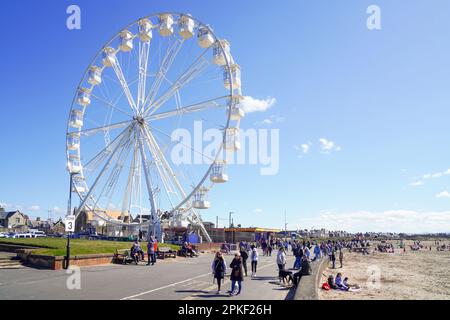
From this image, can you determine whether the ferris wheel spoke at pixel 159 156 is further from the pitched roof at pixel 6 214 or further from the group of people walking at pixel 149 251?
the pitched roof at pixel 6 214

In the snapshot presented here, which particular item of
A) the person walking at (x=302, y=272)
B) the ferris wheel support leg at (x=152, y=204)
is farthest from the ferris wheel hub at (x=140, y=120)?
the person walking at (x=302, y=272)

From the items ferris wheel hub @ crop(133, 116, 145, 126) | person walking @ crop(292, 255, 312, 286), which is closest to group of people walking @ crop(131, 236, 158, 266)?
person walking @ crop(292, 255, 312, 286)

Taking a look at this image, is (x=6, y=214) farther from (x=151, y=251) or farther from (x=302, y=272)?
(x=302, y=272)

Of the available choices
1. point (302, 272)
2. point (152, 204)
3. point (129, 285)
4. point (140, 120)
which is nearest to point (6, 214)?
point (152, 204)

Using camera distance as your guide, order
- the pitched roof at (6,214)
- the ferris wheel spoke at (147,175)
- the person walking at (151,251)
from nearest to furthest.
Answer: the person walking at (151,251), the ferris wheel spoke at (147,175), the pitched roof at (6,214)

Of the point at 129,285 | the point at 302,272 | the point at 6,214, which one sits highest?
the point at 6,214

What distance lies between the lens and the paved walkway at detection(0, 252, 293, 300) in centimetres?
1167

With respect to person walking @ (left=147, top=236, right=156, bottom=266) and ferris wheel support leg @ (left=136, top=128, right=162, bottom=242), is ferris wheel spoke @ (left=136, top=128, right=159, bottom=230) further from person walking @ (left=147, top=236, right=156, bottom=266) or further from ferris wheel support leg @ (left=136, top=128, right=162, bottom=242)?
person walking @ (left=147, top=236, right=156, bottom=266)

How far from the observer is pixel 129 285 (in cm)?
1359

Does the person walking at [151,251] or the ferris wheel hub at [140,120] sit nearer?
the person walking at [151,251]

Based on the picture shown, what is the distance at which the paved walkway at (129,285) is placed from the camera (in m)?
11.7
